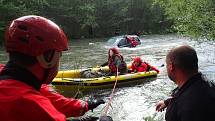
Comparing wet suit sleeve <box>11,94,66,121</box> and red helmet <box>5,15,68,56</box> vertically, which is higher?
red helmet <box>5,15,68,56</box>

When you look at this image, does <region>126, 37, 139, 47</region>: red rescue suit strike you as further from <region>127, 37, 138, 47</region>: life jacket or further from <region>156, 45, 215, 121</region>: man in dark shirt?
<region>156, 45, 215, 121</region>: man in dark shirt

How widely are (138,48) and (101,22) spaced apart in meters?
19.8

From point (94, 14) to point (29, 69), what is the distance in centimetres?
4602

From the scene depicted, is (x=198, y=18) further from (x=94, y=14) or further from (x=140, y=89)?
(x=94, y=14)

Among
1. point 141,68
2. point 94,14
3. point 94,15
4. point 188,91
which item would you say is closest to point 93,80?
point 141,68

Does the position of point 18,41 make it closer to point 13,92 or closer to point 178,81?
point 13,92

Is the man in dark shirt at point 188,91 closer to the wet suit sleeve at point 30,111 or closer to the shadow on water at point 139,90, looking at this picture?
the wet suit sleeve at point 30,111

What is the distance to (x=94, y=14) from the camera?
4741cm

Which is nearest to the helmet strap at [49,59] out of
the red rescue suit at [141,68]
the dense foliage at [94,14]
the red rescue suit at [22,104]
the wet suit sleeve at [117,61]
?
the red rescue suit at [22,104]

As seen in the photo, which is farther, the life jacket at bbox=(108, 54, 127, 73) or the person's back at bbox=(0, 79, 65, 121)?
the life jacket at bbox=(108, 54, 127, 73)

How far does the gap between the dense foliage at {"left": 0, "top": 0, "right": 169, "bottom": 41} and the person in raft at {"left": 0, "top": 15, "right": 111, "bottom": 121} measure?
36301mm

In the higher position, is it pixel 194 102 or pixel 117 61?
pixel 194 102

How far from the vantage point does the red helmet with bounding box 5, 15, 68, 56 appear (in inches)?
67.3

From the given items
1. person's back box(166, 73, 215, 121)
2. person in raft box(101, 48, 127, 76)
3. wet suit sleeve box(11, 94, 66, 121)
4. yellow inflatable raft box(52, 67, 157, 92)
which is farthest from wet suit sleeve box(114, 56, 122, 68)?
wet suit sleeve box(11, 94, 66, 121)
